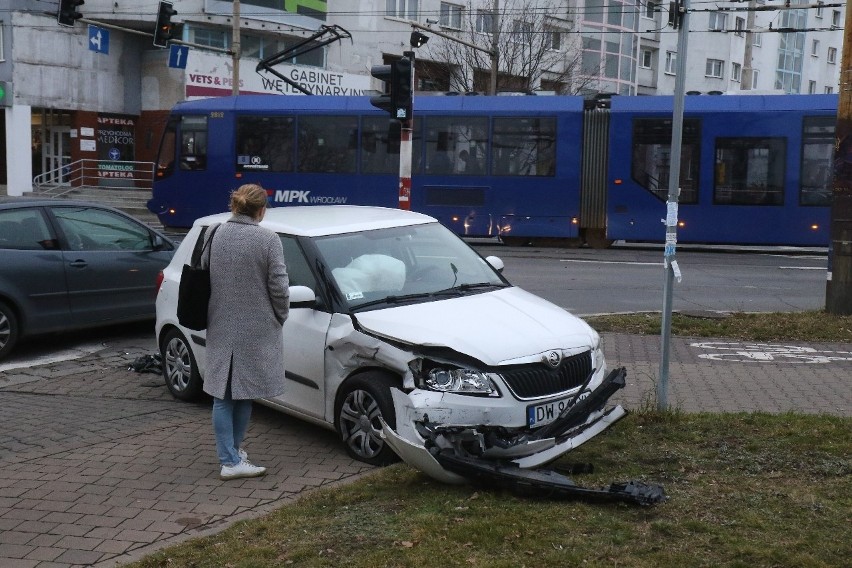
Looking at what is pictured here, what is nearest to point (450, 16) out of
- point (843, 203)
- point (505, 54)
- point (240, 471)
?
point (505, 54)

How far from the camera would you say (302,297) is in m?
6.50

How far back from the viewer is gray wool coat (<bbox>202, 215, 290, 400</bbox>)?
19.0ft

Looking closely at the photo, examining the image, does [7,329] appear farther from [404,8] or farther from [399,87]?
[404,8]

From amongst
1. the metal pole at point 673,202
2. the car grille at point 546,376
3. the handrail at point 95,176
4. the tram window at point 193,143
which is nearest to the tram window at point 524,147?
the tram window at point 193,143

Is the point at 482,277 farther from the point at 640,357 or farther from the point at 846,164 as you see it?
the point at 846,164

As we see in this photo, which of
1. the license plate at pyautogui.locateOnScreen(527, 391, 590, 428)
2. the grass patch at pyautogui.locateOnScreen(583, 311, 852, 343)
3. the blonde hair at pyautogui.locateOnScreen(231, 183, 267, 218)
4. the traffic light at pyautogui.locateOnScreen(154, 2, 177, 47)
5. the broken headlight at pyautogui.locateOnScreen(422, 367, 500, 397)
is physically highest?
the traffic light at pyautogui.locateOnScreen(154, 2, 177, 47)

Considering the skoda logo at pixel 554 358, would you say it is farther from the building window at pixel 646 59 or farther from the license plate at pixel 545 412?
the building window at pixel 646 59

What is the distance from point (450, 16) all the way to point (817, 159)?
29.2 metres

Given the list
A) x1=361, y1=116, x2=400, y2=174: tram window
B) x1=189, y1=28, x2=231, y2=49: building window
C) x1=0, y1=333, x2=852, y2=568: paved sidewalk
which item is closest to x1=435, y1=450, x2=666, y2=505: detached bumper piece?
x1=0, y1=333, x2=852, y2=568: paved sidewalk

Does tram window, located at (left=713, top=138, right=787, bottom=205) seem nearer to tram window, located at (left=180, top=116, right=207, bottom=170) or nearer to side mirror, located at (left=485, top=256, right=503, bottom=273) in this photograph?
tram window, located at (left=180, top=116, right=207, bottom=170)

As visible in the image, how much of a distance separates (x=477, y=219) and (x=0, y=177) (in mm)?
24133

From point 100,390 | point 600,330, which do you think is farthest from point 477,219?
point 100,390

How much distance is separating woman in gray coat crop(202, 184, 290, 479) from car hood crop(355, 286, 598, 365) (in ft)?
2.26

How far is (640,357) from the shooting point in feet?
32.2
